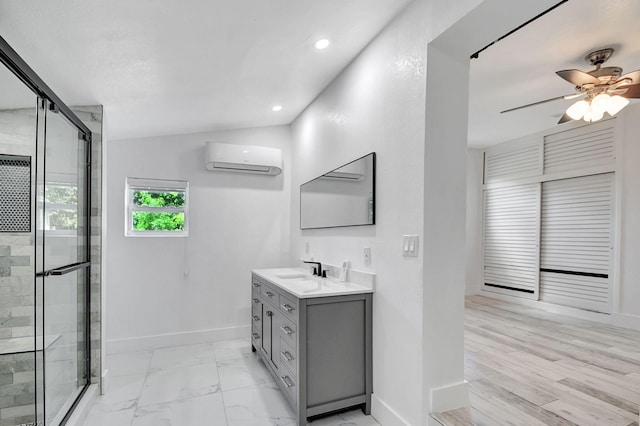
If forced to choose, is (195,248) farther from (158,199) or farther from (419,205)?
(419,205)

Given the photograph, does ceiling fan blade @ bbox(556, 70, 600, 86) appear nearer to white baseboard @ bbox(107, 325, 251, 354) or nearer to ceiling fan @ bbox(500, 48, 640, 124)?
ceiling fan @ bbox(500, 48, 640, 124)

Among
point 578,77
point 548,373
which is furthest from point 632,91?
point 548,373

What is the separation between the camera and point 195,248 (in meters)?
3.93

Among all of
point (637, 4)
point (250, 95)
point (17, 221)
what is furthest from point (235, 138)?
point (637, 4)

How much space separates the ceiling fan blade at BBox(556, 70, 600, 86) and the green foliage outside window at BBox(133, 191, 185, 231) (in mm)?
3780

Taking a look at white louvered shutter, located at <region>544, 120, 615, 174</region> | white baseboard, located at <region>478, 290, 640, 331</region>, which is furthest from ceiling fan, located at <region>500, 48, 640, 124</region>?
white baseboard, located at <region>478, 290, 640, 331</region>

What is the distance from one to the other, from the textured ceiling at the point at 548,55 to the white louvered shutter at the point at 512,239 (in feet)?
4.51

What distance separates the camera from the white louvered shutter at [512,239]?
5.07 m

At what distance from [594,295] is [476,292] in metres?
1.81

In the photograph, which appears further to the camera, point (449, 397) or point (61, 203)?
point (61, 203)

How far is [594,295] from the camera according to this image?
4.31 metres

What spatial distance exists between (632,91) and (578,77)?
0.59m

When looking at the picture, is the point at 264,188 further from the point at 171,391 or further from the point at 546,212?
the point at 546,212

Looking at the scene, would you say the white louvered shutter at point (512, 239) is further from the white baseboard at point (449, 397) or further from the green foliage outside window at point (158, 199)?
Result: the green foliage outside window at point (158, 199)
